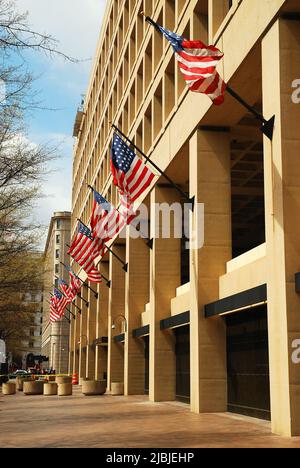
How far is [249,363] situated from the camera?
19469mm

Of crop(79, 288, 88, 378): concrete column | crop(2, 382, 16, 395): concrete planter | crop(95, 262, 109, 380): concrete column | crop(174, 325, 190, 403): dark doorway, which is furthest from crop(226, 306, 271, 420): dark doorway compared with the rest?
crop(79, 288, 88, 378): concrete column

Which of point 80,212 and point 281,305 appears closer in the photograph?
point 281,305

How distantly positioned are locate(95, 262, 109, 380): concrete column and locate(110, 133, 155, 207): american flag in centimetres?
2670

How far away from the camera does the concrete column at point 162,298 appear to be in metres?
27.4

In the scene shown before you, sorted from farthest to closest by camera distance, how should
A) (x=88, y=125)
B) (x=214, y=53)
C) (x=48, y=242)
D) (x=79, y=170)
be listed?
(x=48, y=242) < (x=79, y=170) < (x=88, y=125) < (x=214, y=53)

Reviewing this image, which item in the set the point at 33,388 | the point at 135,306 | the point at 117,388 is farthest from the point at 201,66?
the point at 33,388

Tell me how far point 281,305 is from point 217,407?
7.73 metres

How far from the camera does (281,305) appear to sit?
13961mm

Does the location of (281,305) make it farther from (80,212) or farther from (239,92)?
(80,212)

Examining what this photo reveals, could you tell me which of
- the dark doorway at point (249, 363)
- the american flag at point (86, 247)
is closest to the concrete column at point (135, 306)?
the american flag at point (86, 247)

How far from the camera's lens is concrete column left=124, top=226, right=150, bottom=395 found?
34.6 m

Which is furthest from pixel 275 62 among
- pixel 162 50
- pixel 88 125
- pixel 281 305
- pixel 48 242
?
pixel 48 242

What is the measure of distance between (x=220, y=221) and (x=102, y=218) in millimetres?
10541

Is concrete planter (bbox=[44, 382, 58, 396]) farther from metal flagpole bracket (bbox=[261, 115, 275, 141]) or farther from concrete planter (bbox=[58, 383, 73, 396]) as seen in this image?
metal flagpole bracket (bbox=[261, 115, 275, 141])
